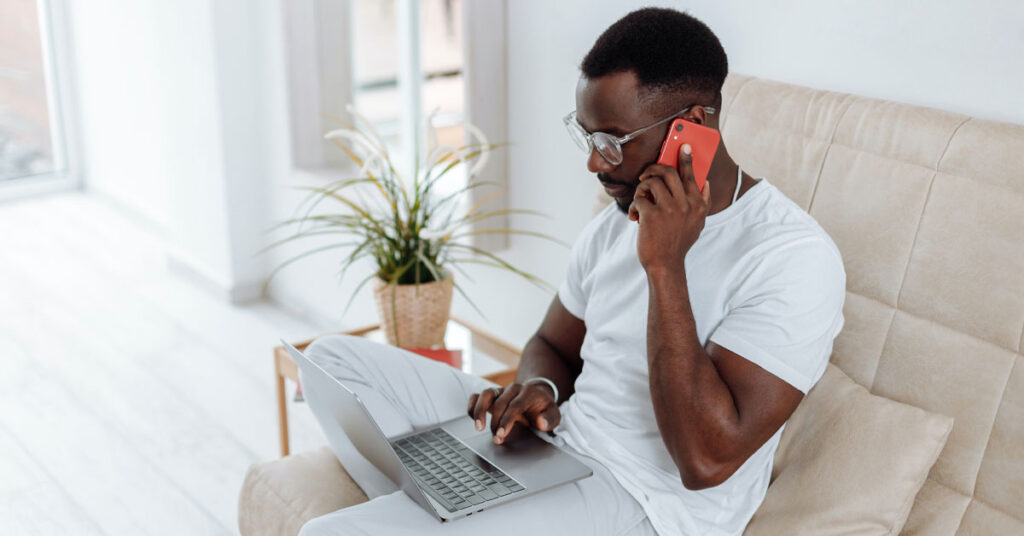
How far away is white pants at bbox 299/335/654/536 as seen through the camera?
1.46 meters

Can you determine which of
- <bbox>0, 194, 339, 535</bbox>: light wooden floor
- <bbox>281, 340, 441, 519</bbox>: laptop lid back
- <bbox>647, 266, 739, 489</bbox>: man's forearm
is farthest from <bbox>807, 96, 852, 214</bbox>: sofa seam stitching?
<bbox>0, 194, 339, 535</bbox>: light wooden floor

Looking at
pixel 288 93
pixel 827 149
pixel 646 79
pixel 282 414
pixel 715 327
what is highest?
pixel 646 79

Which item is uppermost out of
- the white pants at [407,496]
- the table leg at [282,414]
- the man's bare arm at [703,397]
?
the man's bare arm at [703,397]

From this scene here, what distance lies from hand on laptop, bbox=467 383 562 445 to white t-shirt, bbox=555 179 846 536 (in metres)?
0.04

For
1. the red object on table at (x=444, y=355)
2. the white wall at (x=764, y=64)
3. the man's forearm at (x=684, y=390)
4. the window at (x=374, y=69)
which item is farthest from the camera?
the window at (x=374, y=69)

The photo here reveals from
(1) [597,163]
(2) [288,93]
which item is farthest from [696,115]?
(2) [288,93]

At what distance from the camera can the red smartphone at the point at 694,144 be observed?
1.47m

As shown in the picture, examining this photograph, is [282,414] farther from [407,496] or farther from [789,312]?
[789,312]

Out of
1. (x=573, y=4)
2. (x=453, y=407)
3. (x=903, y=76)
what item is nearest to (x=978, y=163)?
(x=903, y=76)

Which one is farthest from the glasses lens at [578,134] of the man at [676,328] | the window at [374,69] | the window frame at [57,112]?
the window frame at [57,112]

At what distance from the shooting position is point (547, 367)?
183 cm

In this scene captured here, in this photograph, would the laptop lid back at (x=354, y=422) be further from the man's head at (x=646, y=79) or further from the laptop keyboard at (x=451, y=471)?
the man's head at (x=646, y=79)

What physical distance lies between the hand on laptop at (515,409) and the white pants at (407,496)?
68 mm

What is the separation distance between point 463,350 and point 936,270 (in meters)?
1.13
